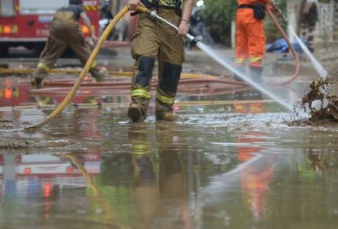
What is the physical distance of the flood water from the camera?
3.92 m

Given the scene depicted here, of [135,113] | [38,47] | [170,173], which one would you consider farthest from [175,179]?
[38,47]

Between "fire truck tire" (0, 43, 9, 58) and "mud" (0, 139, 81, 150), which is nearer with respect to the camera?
"mud" (0, 139, 81, 150)

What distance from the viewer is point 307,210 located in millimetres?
4020

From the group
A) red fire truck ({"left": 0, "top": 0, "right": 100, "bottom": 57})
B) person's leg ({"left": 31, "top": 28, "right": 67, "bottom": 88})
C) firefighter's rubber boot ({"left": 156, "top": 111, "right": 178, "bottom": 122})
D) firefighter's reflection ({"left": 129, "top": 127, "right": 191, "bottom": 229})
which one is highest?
red fire truck ({"left": 0, "top": 0, "right": 100, "bottom": 57})

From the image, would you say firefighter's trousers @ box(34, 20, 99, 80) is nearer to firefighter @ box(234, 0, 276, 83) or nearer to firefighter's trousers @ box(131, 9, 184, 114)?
firefighter @ box(234, 0, 276, 83)

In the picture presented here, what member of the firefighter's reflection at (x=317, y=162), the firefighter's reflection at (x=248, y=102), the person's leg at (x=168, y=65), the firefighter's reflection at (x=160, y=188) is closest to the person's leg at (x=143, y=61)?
the person's leg at (x=168, y=65)

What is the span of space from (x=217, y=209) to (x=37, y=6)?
1465cm

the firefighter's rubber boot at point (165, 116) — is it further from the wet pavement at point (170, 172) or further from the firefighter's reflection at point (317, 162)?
the firefighter's reflection at point (317, 162)

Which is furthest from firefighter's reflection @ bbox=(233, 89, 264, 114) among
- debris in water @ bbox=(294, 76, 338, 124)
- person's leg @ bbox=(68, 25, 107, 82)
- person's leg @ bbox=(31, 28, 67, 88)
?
person's leg @ bbox=(31, 28, 67, 88)

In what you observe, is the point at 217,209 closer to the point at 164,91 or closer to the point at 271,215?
the point at 271,215

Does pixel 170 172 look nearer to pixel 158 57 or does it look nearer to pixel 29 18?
pixel 158 57

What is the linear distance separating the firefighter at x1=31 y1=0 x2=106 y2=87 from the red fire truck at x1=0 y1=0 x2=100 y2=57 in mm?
5702

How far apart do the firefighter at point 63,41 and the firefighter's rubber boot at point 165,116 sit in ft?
14.0

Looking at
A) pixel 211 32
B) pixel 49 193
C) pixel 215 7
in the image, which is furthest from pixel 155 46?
pixel 211 32
